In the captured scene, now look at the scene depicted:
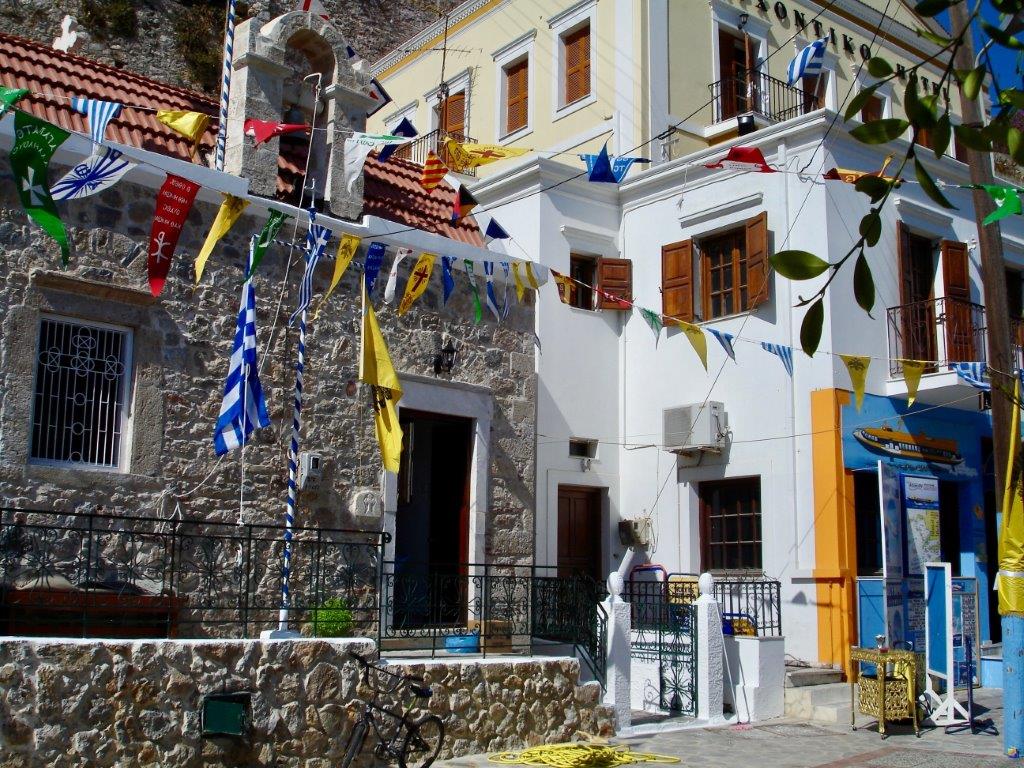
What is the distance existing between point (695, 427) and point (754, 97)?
22.7 ft

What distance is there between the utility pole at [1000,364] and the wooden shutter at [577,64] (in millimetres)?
8468

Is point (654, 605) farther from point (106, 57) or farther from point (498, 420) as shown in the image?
point (106, 57)

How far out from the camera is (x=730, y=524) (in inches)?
571

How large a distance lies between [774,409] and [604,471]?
268cm

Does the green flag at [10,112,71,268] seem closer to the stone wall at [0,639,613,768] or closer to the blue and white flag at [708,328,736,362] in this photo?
the stone wall at [0,639,613,768]

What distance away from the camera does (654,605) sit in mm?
12031

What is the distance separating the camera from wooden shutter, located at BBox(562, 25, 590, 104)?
18.3 metres

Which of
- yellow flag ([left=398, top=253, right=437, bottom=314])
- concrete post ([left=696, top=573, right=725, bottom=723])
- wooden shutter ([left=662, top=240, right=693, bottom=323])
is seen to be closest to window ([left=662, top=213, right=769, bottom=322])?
wooden shutter ([left=662, top=240, right=693, bottom=323])

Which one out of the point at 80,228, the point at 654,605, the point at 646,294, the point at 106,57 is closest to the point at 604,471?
the point at 646,294

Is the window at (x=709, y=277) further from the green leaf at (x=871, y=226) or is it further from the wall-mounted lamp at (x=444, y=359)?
the green leaf at (x=871, y=226)

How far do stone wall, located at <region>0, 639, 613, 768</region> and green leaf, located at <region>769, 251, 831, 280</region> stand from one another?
5781 millimetres

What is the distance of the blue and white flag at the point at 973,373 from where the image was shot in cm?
1324

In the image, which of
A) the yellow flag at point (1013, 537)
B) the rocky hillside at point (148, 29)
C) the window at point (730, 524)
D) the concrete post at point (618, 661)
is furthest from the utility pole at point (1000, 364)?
the rocky hillside at point (148, 29)

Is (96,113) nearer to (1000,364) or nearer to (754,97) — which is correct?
(1000,364)
